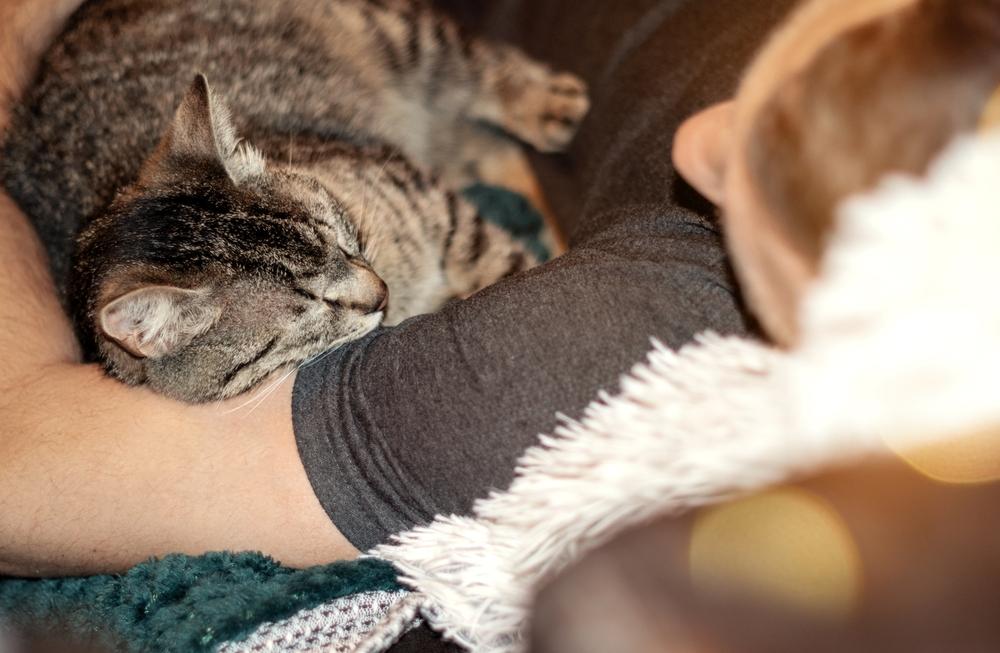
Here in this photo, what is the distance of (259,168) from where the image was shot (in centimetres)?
118

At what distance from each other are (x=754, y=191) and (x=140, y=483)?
75 cm

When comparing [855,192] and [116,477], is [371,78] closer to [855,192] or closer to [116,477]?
[116,477]

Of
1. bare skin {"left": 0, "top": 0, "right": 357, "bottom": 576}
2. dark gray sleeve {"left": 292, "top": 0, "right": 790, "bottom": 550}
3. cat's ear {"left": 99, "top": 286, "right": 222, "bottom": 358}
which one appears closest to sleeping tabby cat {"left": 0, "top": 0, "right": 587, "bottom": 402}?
cat's ear {"left": 99, "top": 286, "right": 222, "bottom": 358}

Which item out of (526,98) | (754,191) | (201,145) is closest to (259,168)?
(201,145)

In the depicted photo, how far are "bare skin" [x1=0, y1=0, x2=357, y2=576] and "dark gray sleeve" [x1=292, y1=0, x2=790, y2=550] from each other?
0.05m

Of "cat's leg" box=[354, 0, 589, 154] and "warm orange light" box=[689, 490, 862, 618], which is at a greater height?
"cat's leg" box=[354, 0, 589, 154]

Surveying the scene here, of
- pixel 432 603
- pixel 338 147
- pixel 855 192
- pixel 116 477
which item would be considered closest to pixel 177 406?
pixel 116 477

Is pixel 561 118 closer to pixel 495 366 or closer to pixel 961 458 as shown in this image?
pixel 495 366

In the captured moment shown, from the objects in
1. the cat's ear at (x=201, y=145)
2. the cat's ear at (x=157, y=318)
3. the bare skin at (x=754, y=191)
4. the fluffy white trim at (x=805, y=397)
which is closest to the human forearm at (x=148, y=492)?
the cat's ear at (x=157, y=318)

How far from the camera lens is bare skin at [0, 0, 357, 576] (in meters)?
0.87

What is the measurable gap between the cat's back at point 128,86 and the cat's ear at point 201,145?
0.18m

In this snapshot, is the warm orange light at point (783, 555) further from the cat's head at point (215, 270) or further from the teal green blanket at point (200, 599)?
the cat's head at point (215, 270)

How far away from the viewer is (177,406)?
0.98 metres

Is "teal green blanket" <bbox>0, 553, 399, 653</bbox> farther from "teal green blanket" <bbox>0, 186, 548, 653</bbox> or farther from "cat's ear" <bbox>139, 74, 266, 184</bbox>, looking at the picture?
"cat's ear" <bbox>139, 74, 266, 184</bbox>
